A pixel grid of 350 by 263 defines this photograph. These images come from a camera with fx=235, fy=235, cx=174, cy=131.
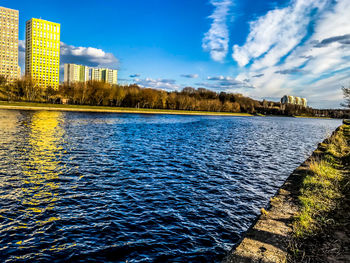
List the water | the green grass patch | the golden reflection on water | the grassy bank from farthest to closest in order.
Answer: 1. the golden reflection on water
2. the green grass patch
3. the water
4. the grassy bank

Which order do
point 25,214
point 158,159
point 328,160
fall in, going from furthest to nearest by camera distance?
1. point 158,159
2. point 328,160
3. point 25,214

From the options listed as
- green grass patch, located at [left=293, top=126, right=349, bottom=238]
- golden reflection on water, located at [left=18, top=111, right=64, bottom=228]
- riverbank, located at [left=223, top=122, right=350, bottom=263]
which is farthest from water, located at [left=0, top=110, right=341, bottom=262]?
green grass patch, located at [left=293, top=126, right=349, bottom=238]

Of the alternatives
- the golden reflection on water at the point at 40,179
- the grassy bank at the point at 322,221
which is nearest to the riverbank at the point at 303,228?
the grassy bank at the point at 322,221

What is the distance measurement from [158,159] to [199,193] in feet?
34.4

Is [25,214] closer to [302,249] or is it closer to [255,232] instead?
[255,232]

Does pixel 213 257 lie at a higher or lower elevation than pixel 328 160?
lower

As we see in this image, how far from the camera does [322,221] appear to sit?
9.95 meters

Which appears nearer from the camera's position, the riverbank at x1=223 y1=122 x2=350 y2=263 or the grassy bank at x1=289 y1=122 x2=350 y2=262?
the riverbank at x1=223 y1=122 x2=350 y2=263

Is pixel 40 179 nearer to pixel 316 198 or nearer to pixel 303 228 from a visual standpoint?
pixel 303 228

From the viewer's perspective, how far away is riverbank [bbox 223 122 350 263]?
24.8 ft

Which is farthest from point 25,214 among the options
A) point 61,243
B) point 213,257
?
point 213,257

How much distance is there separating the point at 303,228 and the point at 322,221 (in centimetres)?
129

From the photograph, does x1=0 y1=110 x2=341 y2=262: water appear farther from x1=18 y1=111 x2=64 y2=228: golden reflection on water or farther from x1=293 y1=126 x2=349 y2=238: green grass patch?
x1=293 y1=126 x2=349 y2=238: green grass patch

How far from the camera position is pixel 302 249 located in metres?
7.97
